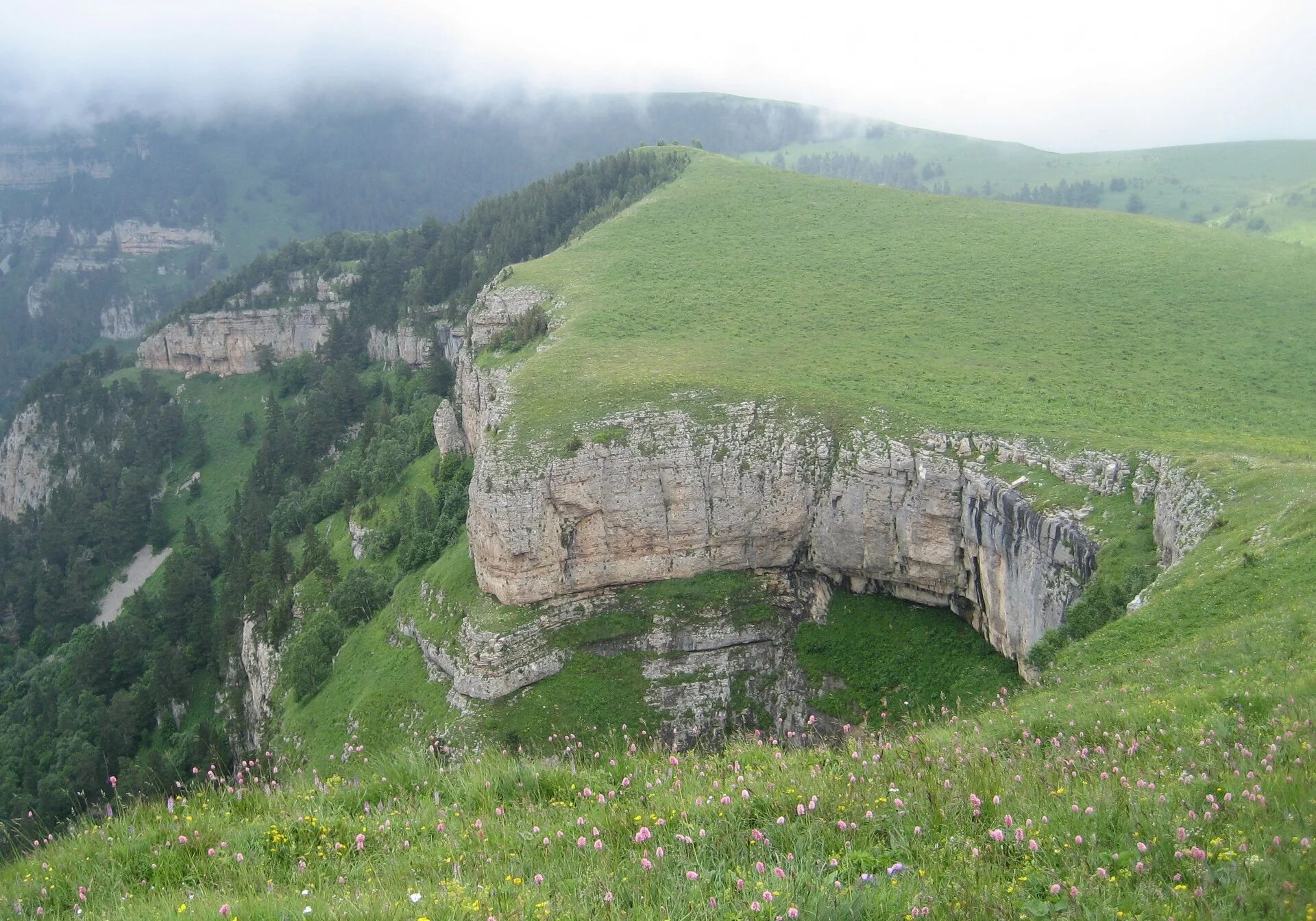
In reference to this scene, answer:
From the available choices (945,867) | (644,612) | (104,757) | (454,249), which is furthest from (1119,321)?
(454,249)

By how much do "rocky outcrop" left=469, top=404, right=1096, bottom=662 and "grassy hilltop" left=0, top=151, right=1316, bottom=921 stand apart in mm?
1593

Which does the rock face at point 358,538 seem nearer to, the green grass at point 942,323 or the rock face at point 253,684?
the rock face at point 253,684

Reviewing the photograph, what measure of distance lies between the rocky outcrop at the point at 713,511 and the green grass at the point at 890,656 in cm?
94

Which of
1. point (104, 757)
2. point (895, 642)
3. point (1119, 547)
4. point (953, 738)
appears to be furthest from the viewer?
point (104, 757)

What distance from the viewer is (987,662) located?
1463 inches

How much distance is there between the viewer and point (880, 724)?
2581 cm

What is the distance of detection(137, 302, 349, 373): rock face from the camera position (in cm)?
14238

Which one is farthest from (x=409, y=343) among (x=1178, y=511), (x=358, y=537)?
(x=1178, y=511)

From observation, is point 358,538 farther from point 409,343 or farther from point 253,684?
point 409,343

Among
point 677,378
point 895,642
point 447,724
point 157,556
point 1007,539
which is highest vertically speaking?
point 677,378

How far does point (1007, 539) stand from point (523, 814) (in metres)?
30.3

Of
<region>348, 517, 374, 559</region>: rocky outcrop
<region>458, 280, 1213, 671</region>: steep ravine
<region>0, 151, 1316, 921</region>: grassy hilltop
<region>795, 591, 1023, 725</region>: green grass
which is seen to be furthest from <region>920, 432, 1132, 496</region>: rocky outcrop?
<region>348, 517, 374, 559</region>: rocky outcrop

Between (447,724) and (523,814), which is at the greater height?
(523,814)

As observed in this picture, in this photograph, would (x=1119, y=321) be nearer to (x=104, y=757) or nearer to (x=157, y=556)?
(x=104, y=757)
